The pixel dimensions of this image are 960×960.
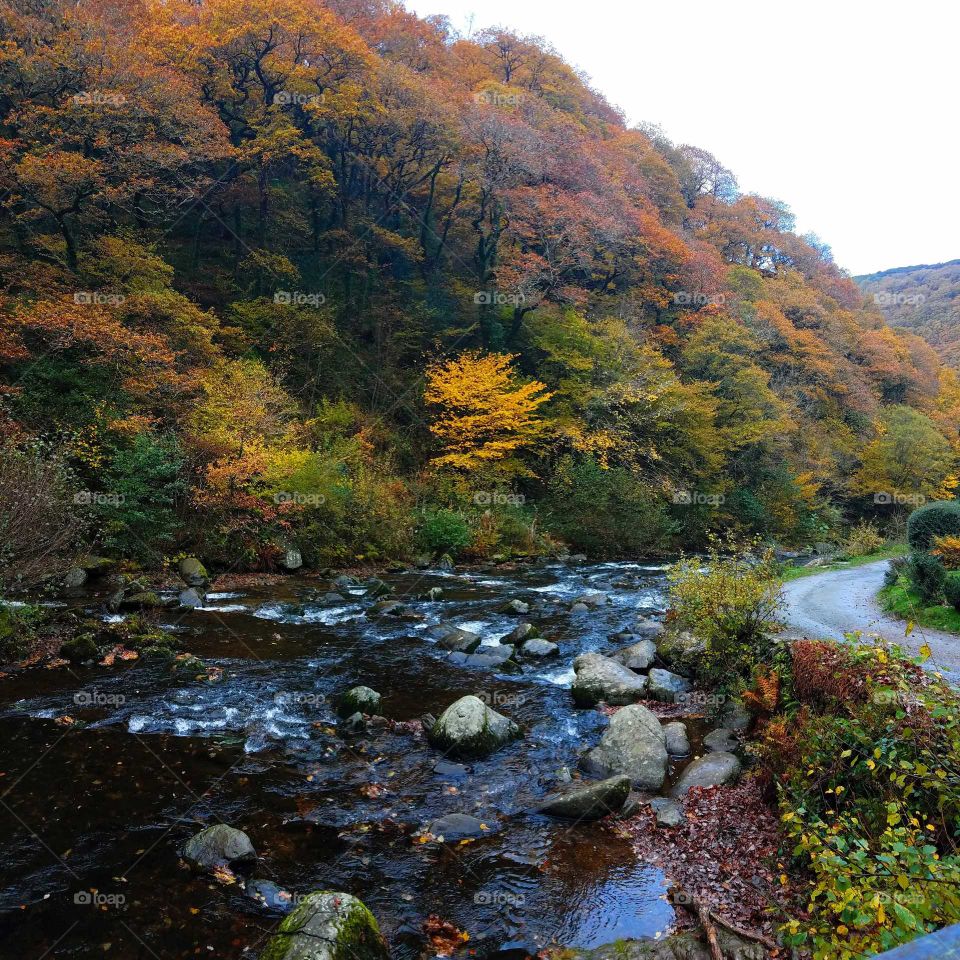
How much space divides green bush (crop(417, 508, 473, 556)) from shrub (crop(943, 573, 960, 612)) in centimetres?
1247

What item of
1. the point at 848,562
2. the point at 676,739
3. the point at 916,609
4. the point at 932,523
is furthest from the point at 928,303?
the point at 676,739

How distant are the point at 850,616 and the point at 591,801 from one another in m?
8.03

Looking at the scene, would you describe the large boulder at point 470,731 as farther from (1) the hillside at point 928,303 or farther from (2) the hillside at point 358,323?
(1) the hillside at point 928,303

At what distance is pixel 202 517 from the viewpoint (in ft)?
50.8

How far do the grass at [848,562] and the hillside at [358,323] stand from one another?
6.35 m

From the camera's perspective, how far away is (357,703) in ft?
27.5

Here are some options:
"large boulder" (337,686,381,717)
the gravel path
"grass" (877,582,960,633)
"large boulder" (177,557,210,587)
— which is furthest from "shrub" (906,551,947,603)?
"large boulder" (177,557,210,587)

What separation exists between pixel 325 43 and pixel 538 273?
1199 centimetres

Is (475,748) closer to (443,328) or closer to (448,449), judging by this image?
(448,449)

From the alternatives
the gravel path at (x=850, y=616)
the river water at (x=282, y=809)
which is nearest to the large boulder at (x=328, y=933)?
the river water at (x=282, y=809)

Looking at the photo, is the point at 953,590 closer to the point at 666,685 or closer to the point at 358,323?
the point at 666,685

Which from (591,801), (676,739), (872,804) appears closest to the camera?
(872,804)

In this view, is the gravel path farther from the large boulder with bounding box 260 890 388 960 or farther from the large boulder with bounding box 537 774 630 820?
the large boulder with bounding box 260 890 388 960

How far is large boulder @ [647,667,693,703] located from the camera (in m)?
9.46
